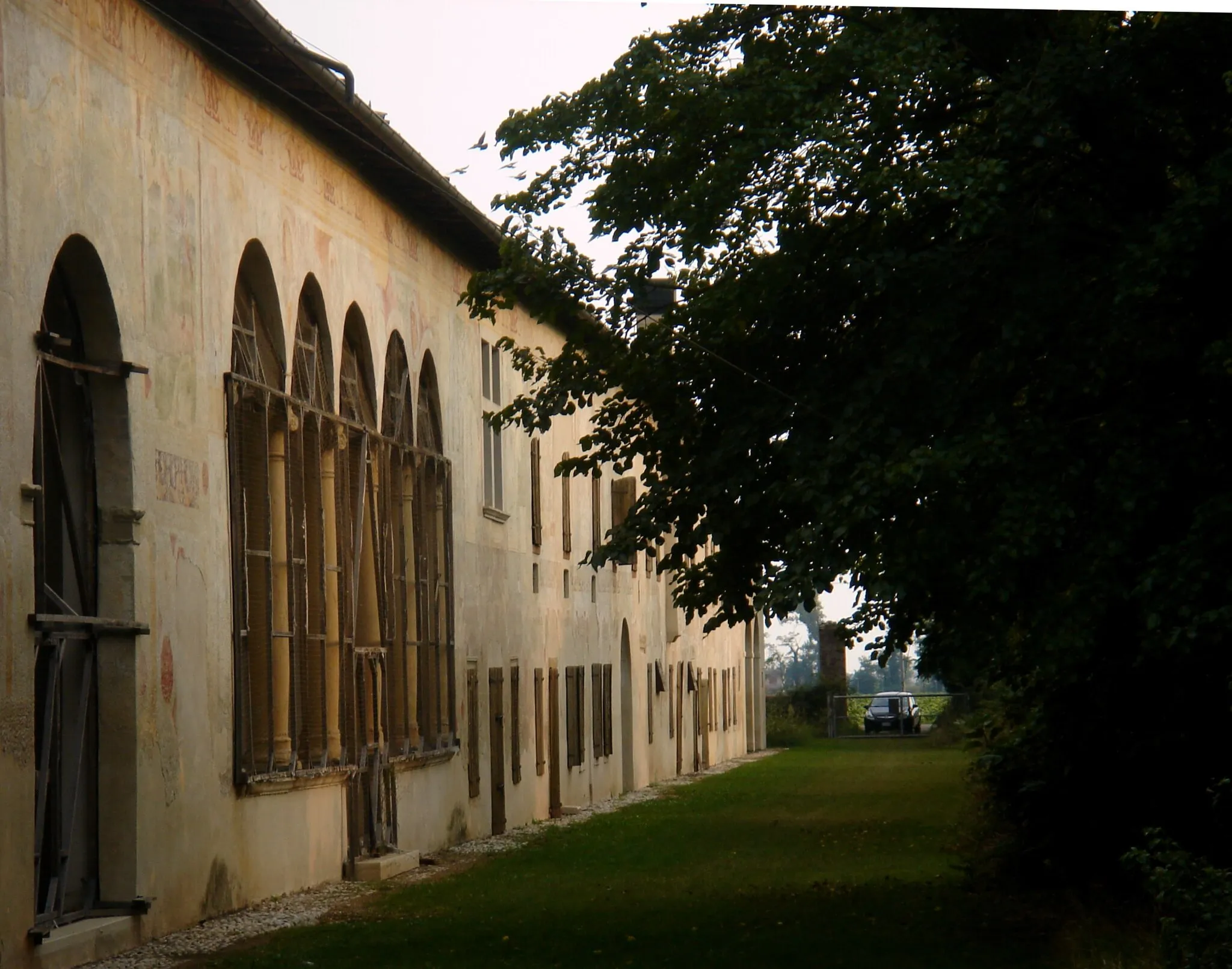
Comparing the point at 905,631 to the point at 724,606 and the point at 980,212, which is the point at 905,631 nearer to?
the point at 724,606

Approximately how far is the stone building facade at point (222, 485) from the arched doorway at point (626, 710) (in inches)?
354

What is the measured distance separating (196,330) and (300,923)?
4339 mm

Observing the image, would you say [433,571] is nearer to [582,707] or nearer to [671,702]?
[582,707]

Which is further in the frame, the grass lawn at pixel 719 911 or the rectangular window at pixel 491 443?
the rectangular window at pixel 491 443

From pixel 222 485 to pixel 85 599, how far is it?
2.23 m

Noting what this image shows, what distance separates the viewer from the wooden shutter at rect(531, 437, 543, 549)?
2545cm

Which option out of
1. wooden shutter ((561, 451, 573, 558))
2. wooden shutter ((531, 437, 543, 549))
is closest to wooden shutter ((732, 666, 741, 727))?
wooden shutter ((561, 451, 573, 558))

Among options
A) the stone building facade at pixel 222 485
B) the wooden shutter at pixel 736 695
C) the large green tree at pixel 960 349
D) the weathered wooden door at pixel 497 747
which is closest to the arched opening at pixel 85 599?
the stone building facade at pixel 222 485

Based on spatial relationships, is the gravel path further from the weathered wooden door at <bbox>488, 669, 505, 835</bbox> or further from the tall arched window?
the tall arched window

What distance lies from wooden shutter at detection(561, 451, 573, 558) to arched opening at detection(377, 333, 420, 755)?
811cm

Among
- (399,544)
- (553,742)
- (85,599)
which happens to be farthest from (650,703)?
(85,599)

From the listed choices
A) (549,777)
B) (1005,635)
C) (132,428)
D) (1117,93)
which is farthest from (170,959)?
(549,777)

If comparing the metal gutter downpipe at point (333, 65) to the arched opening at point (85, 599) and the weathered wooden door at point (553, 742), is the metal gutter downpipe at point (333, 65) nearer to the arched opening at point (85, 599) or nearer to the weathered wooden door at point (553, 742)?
the arched opening at point (85, 599)

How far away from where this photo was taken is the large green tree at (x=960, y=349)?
34.8 ft
